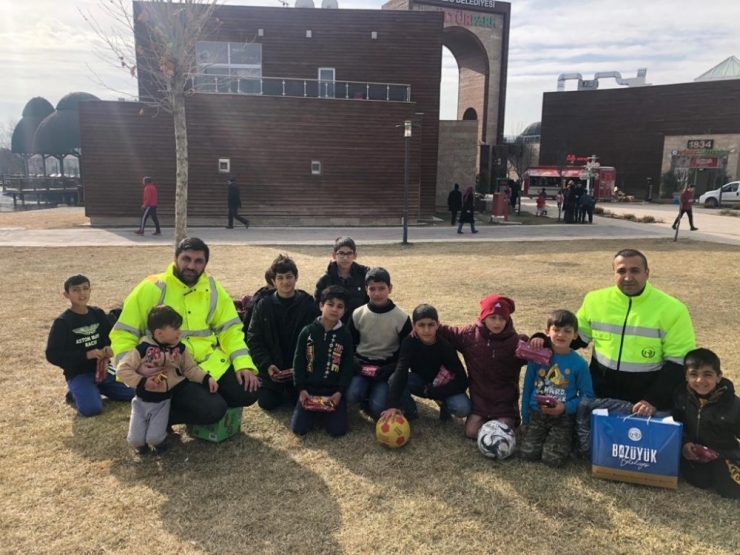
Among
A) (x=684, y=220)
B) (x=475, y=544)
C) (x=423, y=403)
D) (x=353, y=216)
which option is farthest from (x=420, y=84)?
(x=475, y=544)

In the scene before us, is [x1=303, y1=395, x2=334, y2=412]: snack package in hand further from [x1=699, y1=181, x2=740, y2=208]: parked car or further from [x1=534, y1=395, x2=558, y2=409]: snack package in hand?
[x1=699, y1=181, x2=740, y2=208]: parked car

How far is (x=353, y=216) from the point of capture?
21656 mm

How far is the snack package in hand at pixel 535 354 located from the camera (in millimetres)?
4004

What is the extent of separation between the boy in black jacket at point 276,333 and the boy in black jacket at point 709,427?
2.96 metres

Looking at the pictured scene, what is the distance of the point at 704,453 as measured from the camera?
357 centimetres

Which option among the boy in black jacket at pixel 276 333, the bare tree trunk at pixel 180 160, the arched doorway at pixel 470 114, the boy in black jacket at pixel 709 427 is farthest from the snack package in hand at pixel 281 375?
the arched doorway at pixel 470 114

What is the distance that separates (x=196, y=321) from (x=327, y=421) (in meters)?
1.30

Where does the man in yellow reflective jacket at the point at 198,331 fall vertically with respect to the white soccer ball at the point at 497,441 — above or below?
above

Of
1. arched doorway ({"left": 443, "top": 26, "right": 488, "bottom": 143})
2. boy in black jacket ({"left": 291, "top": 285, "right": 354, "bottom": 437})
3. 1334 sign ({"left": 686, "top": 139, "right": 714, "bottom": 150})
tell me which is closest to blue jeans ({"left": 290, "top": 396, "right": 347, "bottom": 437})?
boy in black jacket ({"left": 291, "top": 285, "right": 354, "bottom": 437})

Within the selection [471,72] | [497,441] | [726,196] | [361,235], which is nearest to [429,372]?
[497,441]

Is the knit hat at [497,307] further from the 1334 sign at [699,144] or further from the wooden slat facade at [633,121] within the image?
the 1334 sign at [699,144]

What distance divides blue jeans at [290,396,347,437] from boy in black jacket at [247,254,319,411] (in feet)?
1.42

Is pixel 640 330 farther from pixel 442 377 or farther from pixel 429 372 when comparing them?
pixel 429 372

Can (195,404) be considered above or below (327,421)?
above
